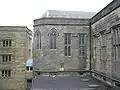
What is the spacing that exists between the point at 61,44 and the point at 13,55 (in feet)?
27.9

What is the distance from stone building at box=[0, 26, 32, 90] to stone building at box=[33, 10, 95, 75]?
253 inches

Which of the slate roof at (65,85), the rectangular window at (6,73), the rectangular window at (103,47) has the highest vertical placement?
the rectangular window at (103,47)

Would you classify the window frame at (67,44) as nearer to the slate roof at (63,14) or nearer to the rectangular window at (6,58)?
the slate roof at (63,14)

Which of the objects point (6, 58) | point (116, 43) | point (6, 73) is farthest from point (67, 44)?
point (6, 73)

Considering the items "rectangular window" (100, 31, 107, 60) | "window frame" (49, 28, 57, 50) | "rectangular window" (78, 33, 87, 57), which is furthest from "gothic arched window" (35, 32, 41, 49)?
"rectangular window" (100, 31, 107, 60)

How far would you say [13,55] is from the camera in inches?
1016

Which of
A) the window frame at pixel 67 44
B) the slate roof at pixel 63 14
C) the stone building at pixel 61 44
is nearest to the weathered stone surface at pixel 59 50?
the stone building at pixel 61 44

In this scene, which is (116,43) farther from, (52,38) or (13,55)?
(13,55)

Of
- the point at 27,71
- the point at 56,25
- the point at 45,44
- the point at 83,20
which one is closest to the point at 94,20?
the point at 83,20

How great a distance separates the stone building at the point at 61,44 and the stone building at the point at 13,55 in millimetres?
6415

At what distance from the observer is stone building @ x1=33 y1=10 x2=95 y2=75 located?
19.6m

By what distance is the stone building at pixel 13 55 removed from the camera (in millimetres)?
25734

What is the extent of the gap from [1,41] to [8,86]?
550 cm

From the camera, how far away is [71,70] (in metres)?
19.8
